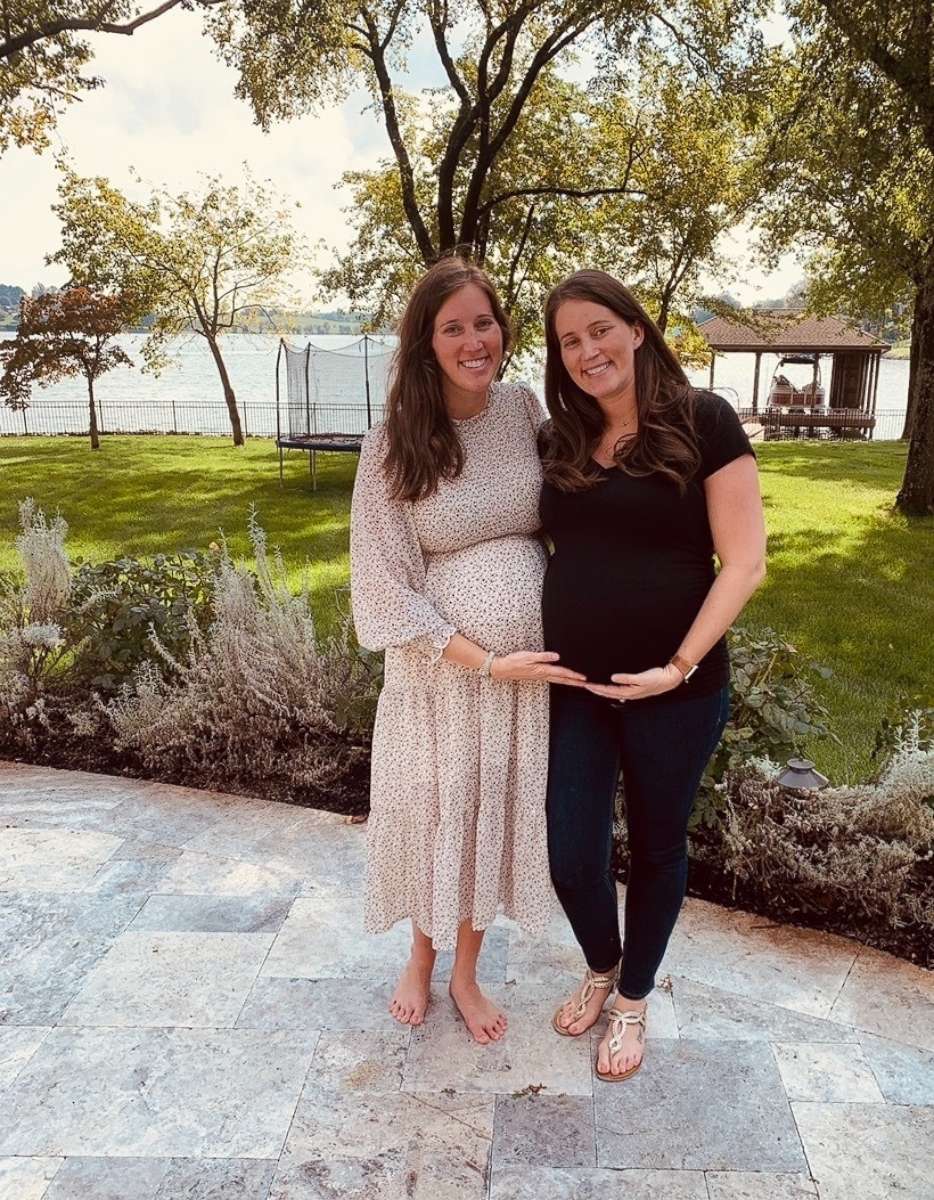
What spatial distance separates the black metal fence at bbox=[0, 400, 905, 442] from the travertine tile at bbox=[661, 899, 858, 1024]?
2257 cm

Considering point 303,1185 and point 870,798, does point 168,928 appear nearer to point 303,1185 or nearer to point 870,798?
point 303,1185

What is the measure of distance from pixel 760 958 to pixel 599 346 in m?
2.02

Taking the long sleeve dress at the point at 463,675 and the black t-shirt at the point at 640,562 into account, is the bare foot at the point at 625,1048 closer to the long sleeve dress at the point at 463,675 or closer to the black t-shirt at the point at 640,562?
the long sleeve dress at the point at 463,675

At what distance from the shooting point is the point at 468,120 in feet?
39.2

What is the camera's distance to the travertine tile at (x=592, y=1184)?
2.08 metres

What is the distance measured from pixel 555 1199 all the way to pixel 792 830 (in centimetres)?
166

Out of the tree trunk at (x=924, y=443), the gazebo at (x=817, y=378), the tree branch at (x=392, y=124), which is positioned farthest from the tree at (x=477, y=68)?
the gazebo at (x=817, y=378)

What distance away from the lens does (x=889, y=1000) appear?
9.05ft

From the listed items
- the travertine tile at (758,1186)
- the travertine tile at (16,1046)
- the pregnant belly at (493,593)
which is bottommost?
the travertine tile at (16,1046)

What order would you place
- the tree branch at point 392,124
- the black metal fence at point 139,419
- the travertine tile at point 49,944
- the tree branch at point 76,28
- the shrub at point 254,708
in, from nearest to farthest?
the travertine tile at point 49,944 → the shrub at point 254,708 → the tree branch at point 76,28 → the tree branch at point 392,124 → the black metal fence at point 139,419

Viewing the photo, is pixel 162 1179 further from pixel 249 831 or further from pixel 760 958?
pixel 760 958

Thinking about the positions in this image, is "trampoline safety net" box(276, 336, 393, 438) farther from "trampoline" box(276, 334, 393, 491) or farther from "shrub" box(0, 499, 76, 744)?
"shrub" box(0, 499, 76, 744)

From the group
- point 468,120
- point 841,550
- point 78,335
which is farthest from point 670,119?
point 78,335

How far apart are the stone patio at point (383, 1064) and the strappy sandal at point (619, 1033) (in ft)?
0.12
